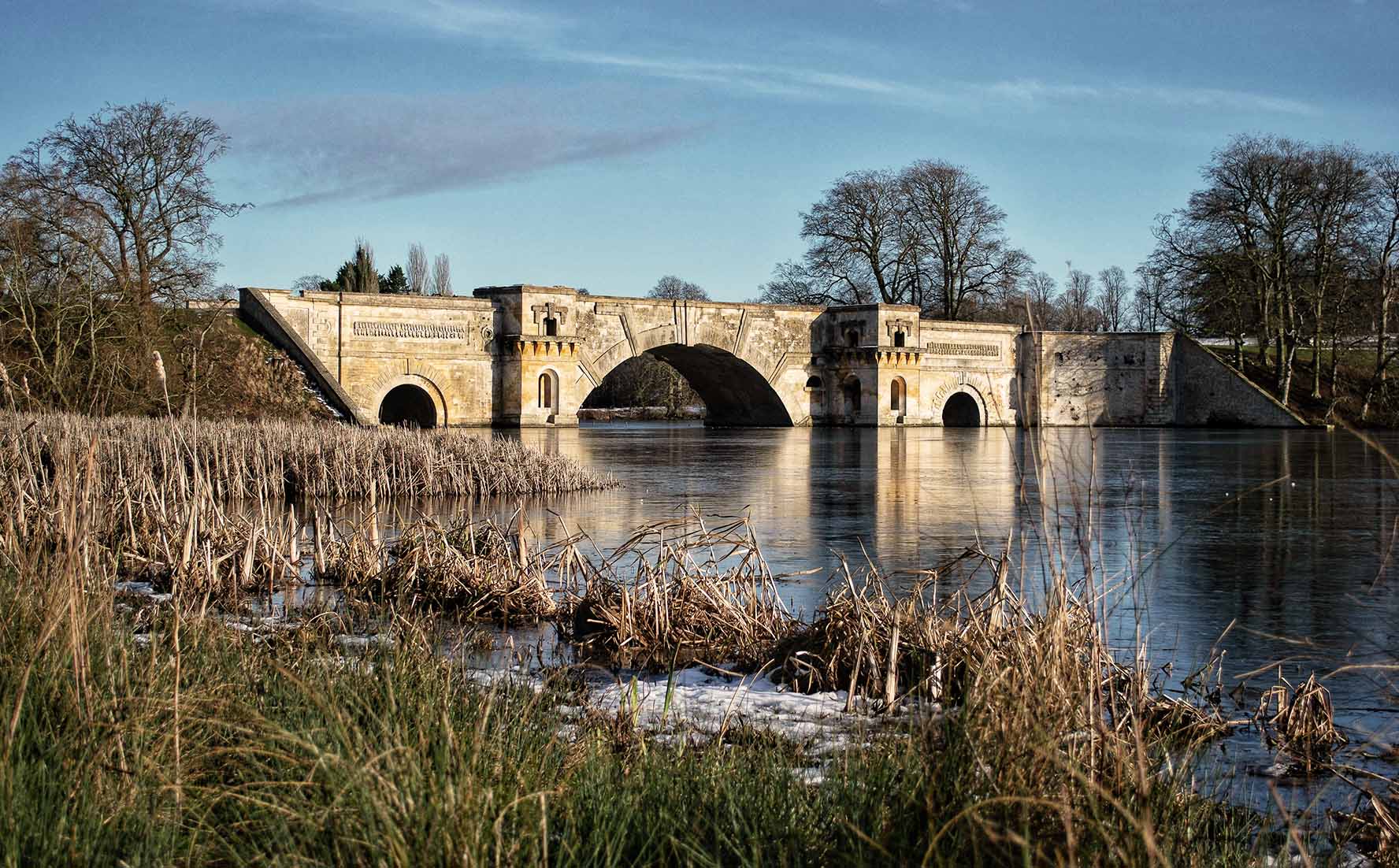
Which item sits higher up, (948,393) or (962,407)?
(948,393)

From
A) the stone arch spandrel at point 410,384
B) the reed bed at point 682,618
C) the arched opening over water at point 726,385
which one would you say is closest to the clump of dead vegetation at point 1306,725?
the reed bed at point 682,618

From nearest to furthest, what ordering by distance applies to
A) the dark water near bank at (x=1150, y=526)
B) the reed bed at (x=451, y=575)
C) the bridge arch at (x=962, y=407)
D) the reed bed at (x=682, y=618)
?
the dark water near bank at (x=1150, y=526), the reed bed at (x=682, y=618), the reed bed at (x=451, y=575), the bridge arch at (x=962, y=407)

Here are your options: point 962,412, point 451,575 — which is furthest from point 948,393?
point 451,575

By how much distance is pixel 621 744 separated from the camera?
3869 mm

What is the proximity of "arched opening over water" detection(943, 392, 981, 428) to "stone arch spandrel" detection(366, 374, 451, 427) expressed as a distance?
1893 cm

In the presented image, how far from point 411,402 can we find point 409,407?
1.08 feet

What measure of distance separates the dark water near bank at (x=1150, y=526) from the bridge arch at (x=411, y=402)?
10.9m

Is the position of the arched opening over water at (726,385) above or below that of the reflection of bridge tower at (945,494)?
above

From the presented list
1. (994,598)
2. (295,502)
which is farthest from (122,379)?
(994,598)

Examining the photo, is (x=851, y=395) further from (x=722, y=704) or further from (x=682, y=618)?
(x=722, y=704)

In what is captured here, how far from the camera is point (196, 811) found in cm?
277

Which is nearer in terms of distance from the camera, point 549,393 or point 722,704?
point 722,704

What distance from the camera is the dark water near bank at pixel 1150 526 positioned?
4984mm

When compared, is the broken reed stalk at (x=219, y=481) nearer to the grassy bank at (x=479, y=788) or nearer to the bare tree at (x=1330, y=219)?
the grassy bank at (x=479, y=788)
